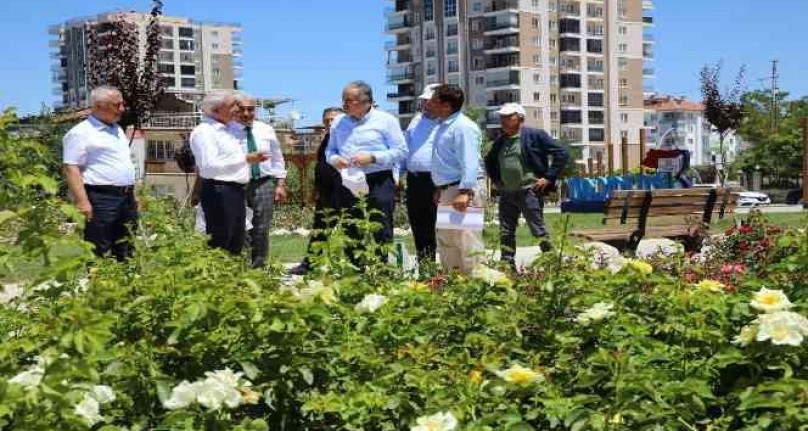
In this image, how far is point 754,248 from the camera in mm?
8039

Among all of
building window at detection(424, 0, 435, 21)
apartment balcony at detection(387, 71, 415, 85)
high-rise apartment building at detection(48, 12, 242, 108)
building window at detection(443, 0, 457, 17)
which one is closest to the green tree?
building window at detection(443, 0, 457, 17)

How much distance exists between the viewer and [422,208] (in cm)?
860

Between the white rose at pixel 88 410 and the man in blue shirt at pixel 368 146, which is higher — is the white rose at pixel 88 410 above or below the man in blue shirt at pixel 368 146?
below

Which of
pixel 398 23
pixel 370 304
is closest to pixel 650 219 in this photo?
pixel 370 304

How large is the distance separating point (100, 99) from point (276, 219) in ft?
42.3

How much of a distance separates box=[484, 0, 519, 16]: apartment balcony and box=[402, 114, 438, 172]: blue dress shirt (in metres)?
111

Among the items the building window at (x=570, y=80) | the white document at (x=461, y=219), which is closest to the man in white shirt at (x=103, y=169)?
the white document at (x=461, y=219)

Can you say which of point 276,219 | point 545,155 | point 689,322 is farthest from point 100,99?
point 276,219

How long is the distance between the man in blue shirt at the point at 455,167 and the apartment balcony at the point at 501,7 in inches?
4382

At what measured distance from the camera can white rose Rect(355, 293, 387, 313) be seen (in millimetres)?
3352

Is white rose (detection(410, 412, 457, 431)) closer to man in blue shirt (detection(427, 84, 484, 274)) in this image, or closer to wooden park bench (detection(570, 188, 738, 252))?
man in blue shirt (detection(427, 84, 484, 274))

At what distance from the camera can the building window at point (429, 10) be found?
4924 inches

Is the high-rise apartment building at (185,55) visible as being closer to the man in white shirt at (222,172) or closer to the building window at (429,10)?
the building window at (429,10)

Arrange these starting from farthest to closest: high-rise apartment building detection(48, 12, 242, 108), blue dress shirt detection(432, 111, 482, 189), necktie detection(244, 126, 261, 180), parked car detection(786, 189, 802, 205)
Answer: high-rise apartment building detection(48, 12, 242, 108)
parked car detection(786, 189, 802, 205)
necktie detection(244, 126, 261, 180)
blue dress shirt detection(432, 111, 482, 189)
